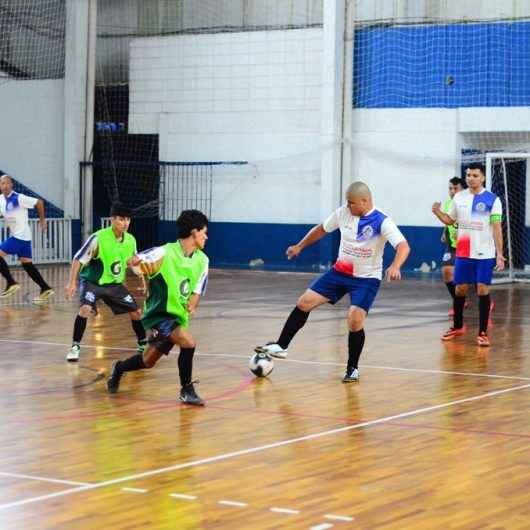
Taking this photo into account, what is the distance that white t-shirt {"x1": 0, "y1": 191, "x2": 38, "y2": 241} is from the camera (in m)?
20.0

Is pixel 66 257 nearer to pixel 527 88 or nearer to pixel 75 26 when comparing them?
pixel 75 26

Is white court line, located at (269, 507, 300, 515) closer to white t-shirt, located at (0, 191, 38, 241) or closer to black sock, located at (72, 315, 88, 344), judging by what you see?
black sock, located at (72, 315, 88, 344)

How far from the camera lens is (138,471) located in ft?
24.7

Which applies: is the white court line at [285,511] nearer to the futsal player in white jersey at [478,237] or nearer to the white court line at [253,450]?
the white court line at [253,450]

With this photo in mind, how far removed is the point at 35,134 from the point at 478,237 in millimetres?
18234

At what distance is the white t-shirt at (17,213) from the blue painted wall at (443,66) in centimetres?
1014

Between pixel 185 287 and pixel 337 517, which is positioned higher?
pixel 185 287

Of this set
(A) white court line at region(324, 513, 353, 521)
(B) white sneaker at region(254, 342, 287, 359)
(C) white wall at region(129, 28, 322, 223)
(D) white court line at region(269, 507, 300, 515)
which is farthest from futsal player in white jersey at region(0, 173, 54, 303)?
(A) white court line at region(324, 513, 353, 521)

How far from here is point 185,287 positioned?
993 centimetres

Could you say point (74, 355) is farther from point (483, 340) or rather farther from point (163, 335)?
point (483, 340)

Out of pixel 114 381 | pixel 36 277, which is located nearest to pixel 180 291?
pixel 114 381

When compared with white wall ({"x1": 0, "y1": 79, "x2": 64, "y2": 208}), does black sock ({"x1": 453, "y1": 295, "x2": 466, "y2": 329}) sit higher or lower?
lower

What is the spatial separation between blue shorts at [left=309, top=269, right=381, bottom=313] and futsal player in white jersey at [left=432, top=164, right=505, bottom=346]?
3.04 m

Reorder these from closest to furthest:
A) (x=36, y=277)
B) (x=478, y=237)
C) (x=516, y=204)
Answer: (x=478, y=237), (x=36, y=277), (x=516, y=204)
